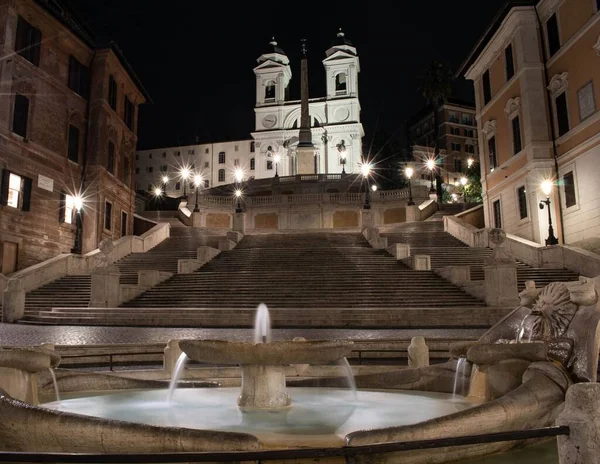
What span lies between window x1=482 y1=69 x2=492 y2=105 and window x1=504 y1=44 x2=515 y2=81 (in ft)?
9.93

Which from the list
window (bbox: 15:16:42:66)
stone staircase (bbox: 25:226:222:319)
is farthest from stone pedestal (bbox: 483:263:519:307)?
window (bbox: 15:16:42:66)

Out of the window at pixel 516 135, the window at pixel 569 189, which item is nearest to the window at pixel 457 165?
the window at pixel 516 135

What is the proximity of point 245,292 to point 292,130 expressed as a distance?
70.8 metres

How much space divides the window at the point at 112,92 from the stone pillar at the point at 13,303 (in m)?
20.2

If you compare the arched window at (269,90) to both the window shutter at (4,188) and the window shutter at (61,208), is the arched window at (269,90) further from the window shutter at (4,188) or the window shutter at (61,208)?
the window shutter at (4,188)

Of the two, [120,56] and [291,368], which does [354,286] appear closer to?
[291,368]

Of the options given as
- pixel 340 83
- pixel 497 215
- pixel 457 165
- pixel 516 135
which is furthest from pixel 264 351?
pixel 457 165

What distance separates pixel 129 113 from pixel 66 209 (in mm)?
12847

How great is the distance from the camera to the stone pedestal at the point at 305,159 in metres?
62.6

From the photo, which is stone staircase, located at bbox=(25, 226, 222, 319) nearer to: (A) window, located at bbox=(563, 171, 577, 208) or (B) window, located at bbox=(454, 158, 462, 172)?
(A) window, located at bbox=(563, 171, 577, 208)

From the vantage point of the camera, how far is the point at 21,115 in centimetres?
2792

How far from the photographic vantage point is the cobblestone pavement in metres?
13.5

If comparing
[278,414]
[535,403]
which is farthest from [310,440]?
[535,403]

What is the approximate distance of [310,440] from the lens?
4.46 metres
